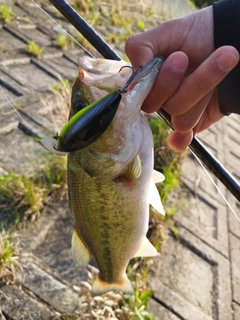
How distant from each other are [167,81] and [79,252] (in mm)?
844

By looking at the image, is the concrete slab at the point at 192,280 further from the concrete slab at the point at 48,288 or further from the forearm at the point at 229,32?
the forearm at the point at 229,32

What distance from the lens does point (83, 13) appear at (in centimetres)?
688

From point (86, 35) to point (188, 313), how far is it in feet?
6.24

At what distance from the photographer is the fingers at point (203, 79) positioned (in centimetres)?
145

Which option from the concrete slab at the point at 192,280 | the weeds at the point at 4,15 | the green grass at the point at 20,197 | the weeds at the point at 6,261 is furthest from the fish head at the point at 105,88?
the weeds at the point at 4,15

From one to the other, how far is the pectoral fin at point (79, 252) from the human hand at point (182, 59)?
0.65 meters

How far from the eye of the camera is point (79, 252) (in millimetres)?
1861

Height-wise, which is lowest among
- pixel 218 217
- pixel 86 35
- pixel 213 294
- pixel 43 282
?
pixel 218 217

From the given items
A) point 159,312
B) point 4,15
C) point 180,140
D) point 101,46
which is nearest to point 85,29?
point 101,46

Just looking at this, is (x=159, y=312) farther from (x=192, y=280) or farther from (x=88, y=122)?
(x=88, y=122)

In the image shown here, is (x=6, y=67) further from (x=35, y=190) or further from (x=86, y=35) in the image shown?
(x=86, y=35)

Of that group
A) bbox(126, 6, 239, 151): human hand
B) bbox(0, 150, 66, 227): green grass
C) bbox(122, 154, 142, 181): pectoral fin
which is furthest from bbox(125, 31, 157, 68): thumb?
bbox(0, 150, 66, 227): green grass

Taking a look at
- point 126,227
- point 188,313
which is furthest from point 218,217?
point 126,227

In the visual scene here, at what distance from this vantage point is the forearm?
1604 mm
